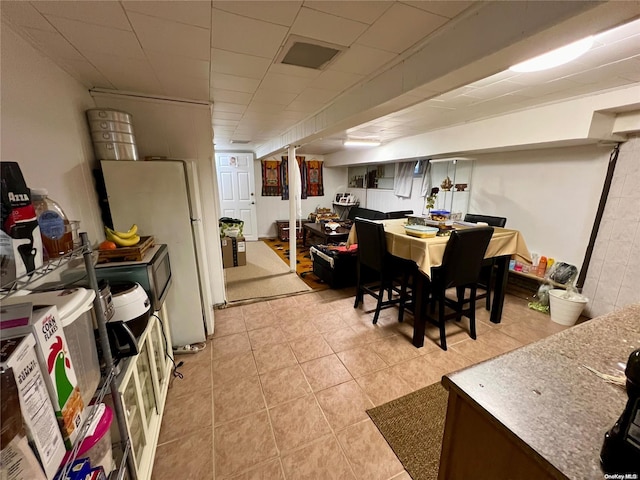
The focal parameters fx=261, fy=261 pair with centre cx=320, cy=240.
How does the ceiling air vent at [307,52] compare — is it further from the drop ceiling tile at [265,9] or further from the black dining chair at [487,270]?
the black dining chair at [487,270]

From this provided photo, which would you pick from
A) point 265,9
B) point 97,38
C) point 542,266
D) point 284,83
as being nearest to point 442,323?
point 542,266

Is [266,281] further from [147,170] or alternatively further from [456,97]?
[456,97]

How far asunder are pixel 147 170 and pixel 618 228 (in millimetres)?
4260

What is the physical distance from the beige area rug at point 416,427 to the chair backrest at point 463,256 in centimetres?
86

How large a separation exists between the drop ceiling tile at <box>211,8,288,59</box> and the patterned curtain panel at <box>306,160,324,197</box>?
18.0ft

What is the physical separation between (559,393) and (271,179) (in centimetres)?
639

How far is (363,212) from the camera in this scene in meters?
6.05

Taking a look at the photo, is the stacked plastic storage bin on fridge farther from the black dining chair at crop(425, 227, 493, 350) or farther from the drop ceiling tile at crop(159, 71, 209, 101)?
the black dining chair at crop(425, 227, 493, 350)

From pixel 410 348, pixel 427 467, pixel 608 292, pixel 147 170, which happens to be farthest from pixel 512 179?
pixel 147 170

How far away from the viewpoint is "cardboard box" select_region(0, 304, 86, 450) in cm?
56

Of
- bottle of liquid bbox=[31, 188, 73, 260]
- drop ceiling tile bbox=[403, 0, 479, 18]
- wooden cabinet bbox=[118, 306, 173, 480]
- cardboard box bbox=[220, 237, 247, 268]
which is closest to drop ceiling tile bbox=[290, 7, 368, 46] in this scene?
drop ceiling tile bbox=[403, 0, 479, 18]

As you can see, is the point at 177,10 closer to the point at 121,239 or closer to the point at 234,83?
the point at 234,83

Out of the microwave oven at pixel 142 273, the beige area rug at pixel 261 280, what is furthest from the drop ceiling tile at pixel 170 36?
the beige area rug at pixel 261 280

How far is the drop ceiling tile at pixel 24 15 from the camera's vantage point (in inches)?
41.8
